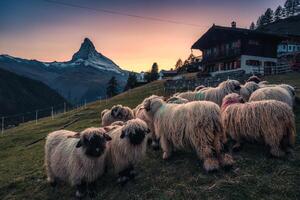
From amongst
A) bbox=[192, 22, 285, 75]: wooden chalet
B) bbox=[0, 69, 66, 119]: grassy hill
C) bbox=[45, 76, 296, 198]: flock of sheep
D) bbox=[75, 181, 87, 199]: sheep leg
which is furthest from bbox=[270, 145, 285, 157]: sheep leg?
bbox=[0, 69, 66, 119]: grassy hill

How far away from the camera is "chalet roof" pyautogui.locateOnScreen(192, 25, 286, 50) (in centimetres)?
4766

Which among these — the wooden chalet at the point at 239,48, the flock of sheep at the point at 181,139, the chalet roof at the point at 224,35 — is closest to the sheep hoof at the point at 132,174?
the flock of sheep at the point at 181,139

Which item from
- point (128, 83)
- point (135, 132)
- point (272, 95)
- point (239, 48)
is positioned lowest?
point (135, 132)

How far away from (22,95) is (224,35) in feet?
455

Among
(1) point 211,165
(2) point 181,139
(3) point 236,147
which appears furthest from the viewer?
(3) point 236,147

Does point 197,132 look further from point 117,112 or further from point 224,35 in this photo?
point 224,35

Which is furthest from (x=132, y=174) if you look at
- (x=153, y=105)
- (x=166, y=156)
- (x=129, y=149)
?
(x=153, y=105)

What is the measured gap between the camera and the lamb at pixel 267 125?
8.64m

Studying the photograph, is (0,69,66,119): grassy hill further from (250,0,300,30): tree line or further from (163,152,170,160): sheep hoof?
(163,152,170,160): sheep hoof

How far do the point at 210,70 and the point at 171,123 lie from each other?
4828 cm

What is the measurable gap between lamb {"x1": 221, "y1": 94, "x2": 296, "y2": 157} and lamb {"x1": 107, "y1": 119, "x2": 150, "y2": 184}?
2784 mm

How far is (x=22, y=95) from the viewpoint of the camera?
6540 inches

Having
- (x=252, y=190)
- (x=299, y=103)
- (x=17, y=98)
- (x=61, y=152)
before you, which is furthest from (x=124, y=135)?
(x=17, y=98)

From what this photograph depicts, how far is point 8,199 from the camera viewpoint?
1032 cm
